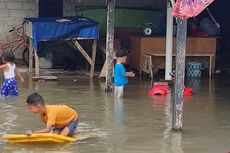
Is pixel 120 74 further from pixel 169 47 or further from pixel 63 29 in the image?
pixel 63 29

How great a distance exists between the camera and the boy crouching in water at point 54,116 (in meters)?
7.73

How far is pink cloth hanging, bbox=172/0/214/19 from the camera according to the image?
8.35 meters

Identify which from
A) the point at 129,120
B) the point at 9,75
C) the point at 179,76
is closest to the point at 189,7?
the point at 179,76

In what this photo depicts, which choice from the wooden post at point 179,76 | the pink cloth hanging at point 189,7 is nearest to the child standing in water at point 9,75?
the wooden post at point 179,76

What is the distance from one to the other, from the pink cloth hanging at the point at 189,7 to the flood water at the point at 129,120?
170cm

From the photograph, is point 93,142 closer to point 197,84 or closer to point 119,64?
point 119,64

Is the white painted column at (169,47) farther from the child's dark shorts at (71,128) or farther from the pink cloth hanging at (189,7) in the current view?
the child's dark shorts at (71,128)

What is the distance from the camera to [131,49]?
59.0 ft

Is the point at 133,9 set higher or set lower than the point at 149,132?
higher

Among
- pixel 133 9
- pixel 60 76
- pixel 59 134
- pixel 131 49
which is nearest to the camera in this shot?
pixel 59 134

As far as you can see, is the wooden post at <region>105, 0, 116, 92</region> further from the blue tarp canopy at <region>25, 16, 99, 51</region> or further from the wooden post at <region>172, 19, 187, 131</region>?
the wooden post at <region>172, 19, 187, 131</region>

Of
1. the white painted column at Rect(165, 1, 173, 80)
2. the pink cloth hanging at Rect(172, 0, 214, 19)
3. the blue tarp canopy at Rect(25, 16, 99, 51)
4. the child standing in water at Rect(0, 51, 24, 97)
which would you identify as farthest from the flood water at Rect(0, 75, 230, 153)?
the pink cloth hanging at Rect(172, 0, 214, 19)

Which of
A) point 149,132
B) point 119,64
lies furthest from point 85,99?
point 149,132

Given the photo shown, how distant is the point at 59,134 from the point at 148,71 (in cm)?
818
